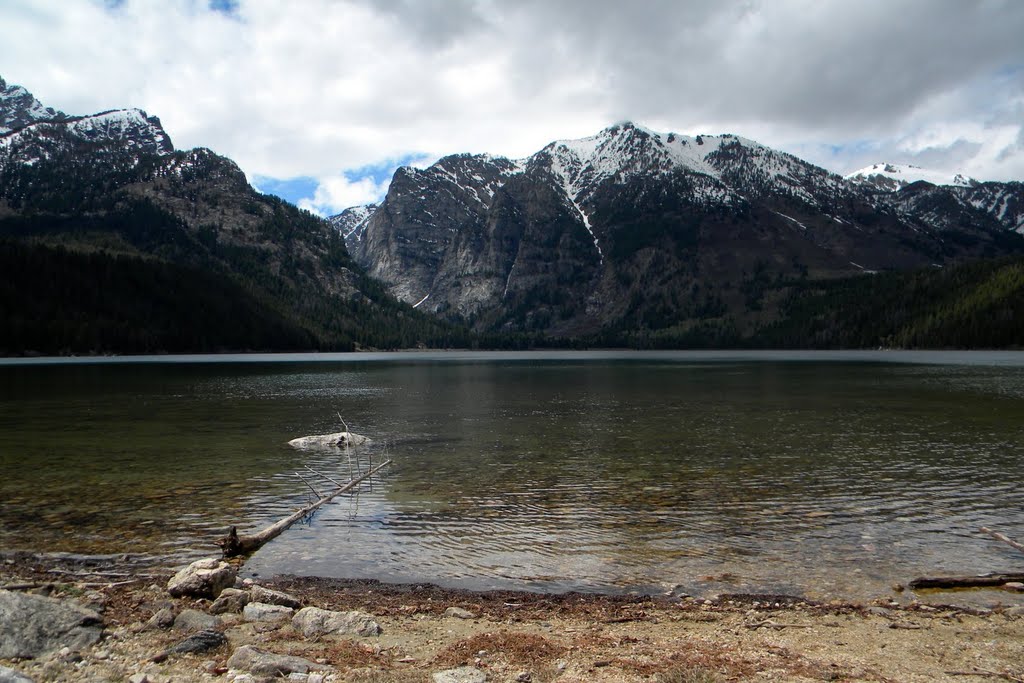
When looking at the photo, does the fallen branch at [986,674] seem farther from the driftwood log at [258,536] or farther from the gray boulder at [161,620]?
the driftwood log at [258,536]

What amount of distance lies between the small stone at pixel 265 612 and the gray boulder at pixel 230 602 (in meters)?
0.41

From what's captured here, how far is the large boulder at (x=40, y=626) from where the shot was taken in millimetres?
11953

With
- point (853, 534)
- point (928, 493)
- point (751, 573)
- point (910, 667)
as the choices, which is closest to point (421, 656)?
point (910, 667)

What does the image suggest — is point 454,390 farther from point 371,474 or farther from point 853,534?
point 853,534

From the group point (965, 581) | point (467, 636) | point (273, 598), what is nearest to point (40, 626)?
point (273, 598)

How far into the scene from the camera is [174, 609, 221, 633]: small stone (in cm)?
1349

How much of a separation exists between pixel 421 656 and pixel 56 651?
22.1 ft

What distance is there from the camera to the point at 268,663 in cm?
1121

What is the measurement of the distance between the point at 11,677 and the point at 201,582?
6087 millimetres

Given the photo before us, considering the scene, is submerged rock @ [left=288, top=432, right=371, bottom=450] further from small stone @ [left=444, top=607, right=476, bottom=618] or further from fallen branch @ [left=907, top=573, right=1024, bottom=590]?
fallen branch @ [left=907, top=573, right=1024, bottom=590]

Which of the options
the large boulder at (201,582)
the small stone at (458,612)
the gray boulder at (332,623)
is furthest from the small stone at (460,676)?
the large boulder at (201,582)

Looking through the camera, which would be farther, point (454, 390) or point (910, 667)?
point (454, 390)

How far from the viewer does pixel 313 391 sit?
307ft

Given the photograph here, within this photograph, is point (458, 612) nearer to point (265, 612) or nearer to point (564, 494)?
point (265, 612)
